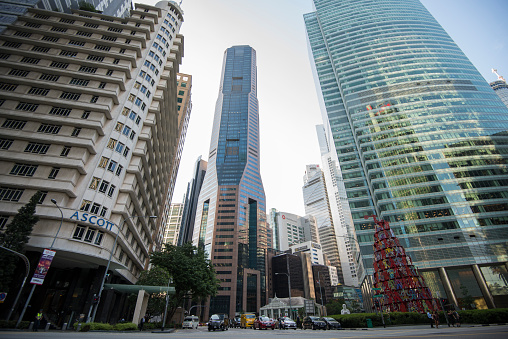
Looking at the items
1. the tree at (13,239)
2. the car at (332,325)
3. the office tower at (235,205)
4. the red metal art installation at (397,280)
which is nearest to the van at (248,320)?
the car at (332,325)

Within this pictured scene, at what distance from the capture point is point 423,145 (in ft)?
235

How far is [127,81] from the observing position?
40.7 metres

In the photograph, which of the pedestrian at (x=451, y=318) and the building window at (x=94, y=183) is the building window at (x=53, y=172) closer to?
the building window at (x=94, y=183)

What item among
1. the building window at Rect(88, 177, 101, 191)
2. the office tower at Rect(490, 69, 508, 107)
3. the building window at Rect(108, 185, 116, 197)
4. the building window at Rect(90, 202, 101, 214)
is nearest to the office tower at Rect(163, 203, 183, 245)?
the building window at Rect(108, 185, 116, 197)

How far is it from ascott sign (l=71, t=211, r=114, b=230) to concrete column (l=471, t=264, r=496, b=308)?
240ft

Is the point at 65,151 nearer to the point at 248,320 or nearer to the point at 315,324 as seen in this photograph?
the point at 248,320

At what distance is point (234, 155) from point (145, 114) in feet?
339

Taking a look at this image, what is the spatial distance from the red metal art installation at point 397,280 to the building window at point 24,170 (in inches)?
2033

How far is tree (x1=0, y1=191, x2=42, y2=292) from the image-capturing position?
21625 millimetres

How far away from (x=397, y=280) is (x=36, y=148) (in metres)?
55.5

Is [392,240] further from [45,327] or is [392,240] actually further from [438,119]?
[438,119]

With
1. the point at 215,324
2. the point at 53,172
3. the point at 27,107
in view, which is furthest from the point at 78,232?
the point at 27,107

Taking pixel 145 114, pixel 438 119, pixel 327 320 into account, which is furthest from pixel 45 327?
pixel 438 119

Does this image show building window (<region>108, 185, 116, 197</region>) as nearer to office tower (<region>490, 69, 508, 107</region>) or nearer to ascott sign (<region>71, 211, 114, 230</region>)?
ascott sign (<region>71, 211, 114, 230</region>)
